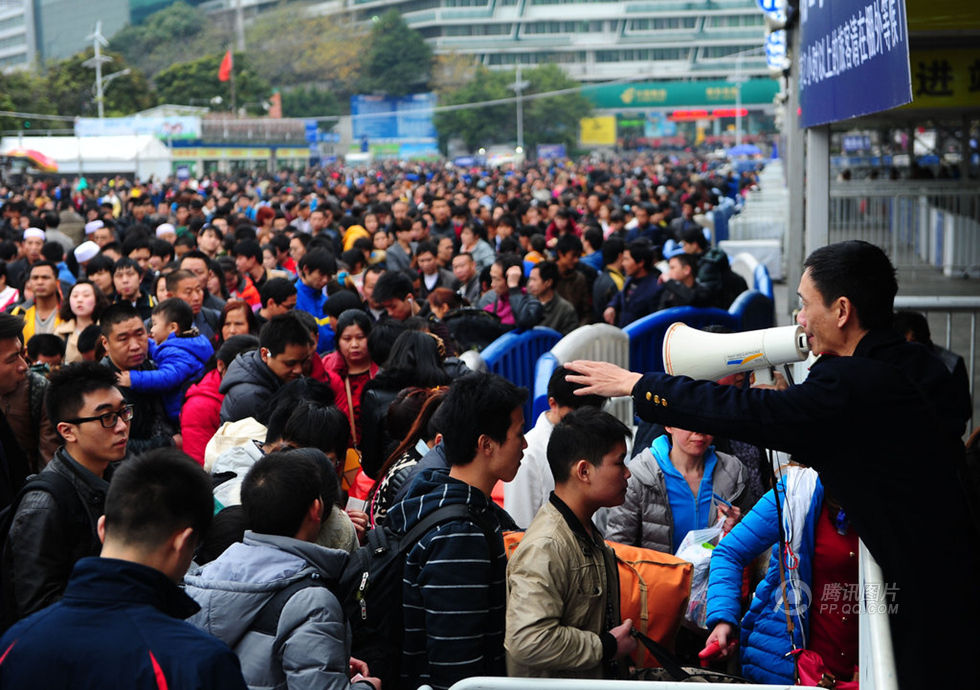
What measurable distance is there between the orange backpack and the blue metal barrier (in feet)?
10.8

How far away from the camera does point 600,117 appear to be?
114 m

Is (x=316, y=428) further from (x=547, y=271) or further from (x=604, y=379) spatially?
(x=547, y=271)

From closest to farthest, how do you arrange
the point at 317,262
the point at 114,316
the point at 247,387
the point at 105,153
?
the point at 247,387 → the point at 114,316 → the point at 317,262 → the point at 105,153

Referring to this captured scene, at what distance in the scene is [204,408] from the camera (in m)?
5.41

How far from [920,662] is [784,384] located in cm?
329

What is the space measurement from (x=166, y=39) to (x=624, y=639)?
4703 inches

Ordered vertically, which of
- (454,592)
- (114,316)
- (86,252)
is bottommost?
(454,592)

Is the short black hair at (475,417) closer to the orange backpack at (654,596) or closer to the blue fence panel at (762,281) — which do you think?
the orange backpack at (654,596)

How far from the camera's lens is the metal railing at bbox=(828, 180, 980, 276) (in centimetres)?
1570

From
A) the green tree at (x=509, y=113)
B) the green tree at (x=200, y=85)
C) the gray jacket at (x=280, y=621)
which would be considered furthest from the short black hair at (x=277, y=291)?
the green tree at (x=509, y=113)

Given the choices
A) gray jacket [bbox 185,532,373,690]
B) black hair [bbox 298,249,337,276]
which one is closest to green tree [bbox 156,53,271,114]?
black hair [bbox 298,249,337,276]

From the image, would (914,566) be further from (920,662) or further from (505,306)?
(505,306)

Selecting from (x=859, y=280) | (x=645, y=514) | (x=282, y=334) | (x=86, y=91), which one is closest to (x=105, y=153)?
(x=86, y=91)

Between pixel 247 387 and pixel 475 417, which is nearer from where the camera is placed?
pixel 475 417
